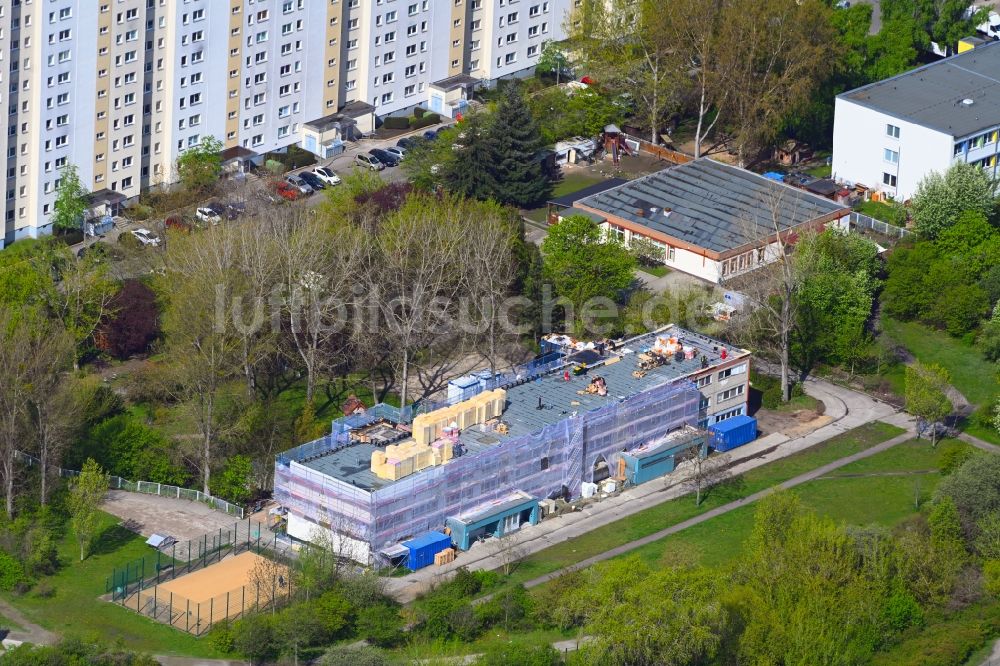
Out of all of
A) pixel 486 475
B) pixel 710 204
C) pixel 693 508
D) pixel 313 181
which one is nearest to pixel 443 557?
pixel 486 475

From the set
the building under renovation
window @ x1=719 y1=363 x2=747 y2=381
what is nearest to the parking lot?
the building under renovation

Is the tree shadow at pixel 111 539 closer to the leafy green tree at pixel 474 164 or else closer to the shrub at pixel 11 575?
the shrub at pixel 11 575

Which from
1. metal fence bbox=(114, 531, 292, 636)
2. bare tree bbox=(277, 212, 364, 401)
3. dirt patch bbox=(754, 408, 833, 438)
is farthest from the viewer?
dirt patch bbox=(754, 408, 833, 438)

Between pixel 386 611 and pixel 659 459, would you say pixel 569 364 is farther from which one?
pixel 386 611

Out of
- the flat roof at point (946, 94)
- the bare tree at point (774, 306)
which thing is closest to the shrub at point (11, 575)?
the bare tree at point (774, 306)

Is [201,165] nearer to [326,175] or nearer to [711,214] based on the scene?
[326,175]

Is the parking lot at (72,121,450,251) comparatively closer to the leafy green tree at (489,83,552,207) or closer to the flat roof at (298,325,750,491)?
the leafy green tree at (489,83,552,207)
